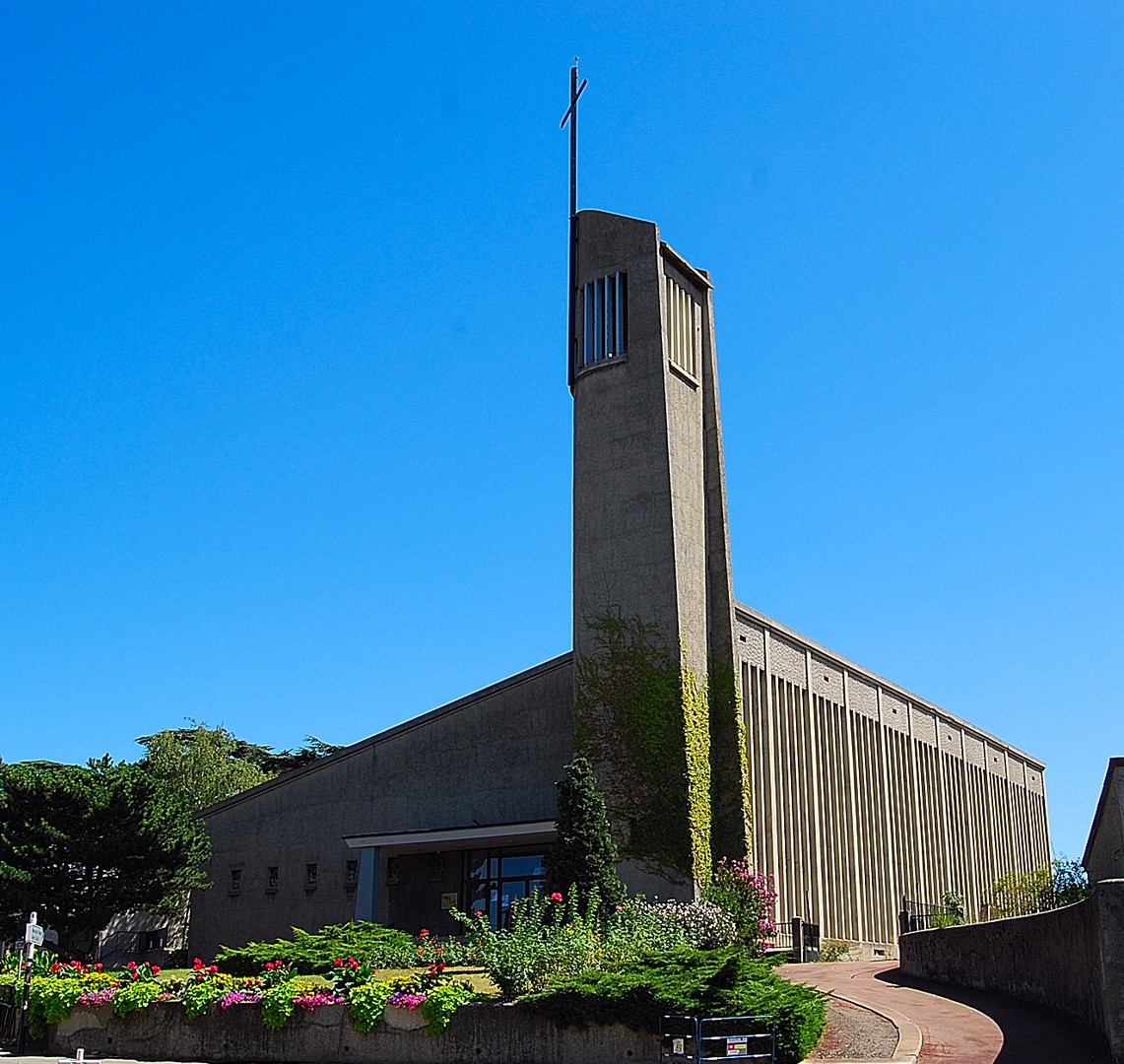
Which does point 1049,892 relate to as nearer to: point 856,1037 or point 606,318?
point 856,1037

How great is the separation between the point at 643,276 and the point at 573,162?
23.9 feet

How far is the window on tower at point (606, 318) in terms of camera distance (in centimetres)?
3878

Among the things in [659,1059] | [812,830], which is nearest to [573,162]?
[812,830]

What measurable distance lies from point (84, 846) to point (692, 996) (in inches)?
1023

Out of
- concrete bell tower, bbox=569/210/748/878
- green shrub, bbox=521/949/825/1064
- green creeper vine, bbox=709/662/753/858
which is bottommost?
green shrub, bbox=521/949/825/1064

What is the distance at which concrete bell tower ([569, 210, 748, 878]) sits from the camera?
36.0 meters

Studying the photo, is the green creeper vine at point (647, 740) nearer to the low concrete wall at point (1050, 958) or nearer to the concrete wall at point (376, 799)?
the concrete wall at point (376, 799)

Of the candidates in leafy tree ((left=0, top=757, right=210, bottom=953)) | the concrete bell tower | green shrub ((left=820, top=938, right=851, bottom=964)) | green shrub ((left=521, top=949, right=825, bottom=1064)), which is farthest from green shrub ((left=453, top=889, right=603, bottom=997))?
leafy tree ((left=0, top=757, right=210, bottom=953))

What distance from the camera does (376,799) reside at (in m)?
40.0

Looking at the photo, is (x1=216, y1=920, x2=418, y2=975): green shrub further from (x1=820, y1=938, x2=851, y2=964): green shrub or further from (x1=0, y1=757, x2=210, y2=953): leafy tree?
(x1=820, y1=938, x2=851, y2=964): green shrub

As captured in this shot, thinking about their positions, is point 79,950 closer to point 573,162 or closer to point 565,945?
point 565,945

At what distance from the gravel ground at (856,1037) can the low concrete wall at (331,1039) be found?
2343 millimetres

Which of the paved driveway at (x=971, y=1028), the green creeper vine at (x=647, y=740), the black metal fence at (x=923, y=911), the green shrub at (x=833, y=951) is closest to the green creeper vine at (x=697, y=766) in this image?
the green creeper vine at (x=647, y=740)

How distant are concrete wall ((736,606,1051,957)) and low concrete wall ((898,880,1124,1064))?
1093 centimetres
